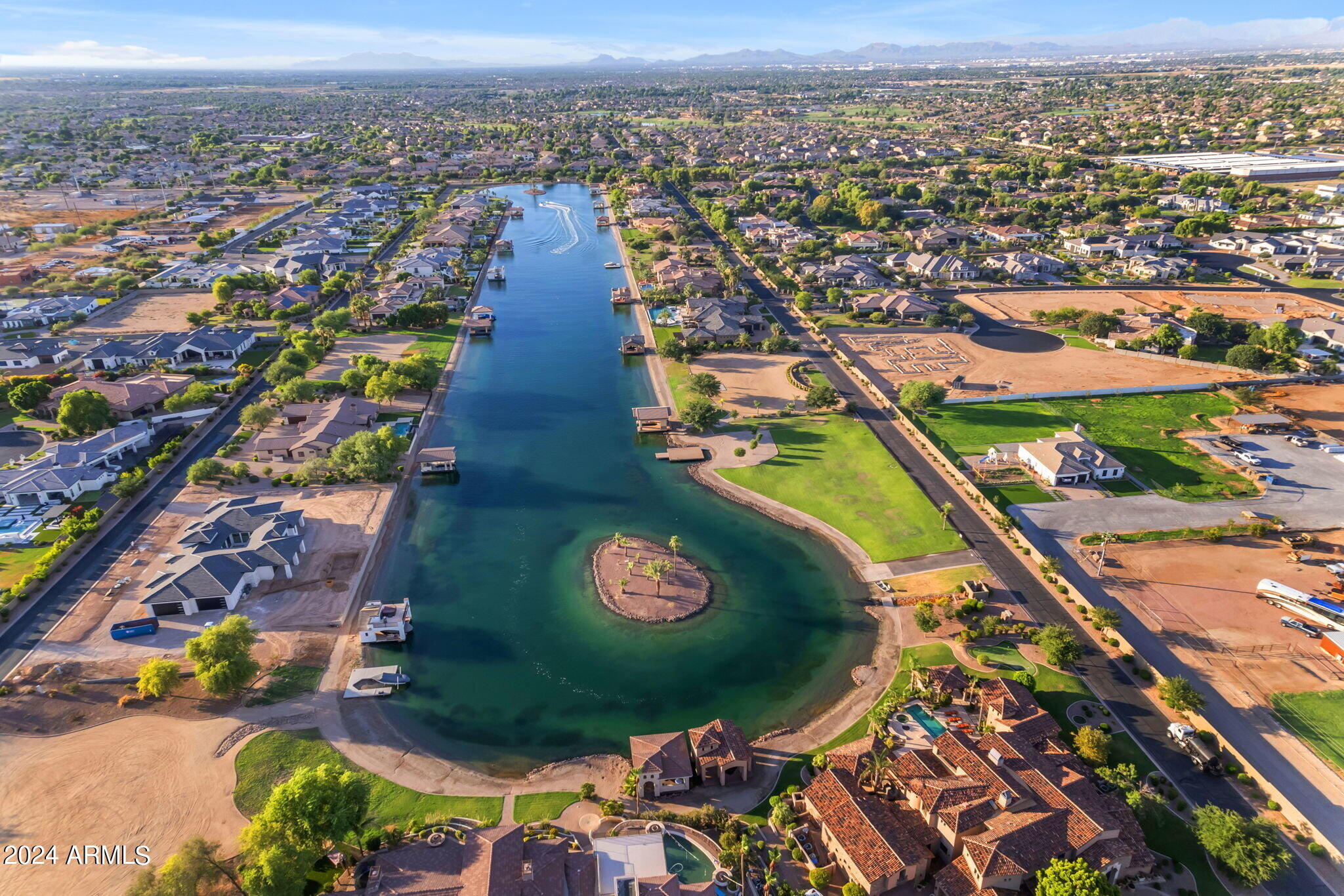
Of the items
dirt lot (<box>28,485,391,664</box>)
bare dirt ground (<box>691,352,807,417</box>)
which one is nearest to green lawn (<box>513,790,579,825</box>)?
dirt lot (<box>28,485,391,664</box>)

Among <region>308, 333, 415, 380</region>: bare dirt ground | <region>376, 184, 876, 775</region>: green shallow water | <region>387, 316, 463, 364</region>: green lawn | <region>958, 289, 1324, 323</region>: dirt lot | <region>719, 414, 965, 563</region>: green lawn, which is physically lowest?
<region>376, 184, 876, 775</region>: green shallow water

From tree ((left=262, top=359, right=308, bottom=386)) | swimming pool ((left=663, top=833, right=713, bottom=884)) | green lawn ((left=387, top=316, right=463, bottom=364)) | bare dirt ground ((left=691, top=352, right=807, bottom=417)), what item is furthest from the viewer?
green lawn ((left=387, top=316, right=463, bottom=364))

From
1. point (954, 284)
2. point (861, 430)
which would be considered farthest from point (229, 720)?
point (954, 284)

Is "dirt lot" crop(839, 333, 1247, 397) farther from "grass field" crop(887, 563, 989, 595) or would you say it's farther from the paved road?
"grass field" crop(887, 563, 989, 595)

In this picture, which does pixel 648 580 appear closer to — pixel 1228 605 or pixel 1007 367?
pixel 1228 605

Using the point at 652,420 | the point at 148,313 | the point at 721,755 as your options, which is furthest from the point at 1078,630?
the point at 148,313

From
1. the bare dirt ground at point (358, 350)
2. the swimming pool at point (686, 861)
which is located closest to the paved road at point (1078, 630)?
the swimming pool at point (686, 861)
